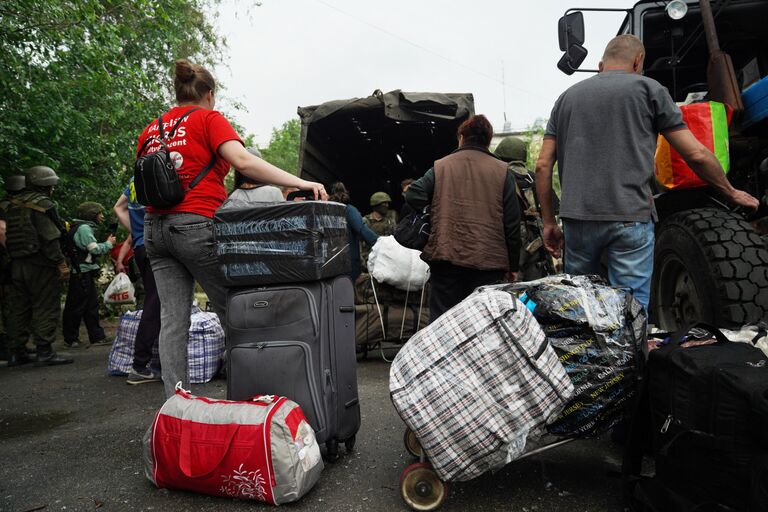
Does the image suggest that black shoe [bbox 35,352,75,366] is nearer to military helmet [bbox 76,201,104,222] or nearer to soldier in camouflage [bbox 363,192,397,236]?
military helmet [bbox 76,201,104,222]

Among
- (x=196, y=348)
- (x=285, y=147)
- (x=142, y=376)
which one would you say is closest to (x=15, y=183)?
(x=142, y=376)

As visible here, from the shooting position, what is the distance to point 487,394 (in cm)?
209

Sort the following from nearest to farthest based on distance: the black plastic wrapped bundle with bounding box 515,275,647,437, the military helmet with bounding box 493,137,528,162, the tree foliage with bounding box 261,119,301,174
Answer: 1. the black plastic wrapped bundle with bounding box 515,275,647,437
2. the military helmet with bounding box 493,137,528,162
3. the tree foliage with bounding box 261,119,301,174

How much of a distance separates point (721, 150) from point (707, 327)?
1.42m

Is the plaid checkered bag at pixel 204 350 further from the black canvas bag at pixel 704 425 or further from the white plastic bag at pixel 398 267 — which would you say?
the black canvas bag at pixel 704 425

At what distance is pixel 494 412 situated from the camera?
2.08 meters

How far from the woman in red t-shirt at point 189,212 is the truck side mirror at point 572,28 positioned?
6.99ft

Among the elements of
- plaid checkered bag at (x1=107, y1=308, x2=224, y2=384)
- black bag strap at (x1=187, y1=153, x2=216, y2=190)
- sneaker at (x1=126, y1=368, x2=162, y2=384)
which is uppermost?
black bag strap at (x1=187, y1=153, x2=216, y2=190)

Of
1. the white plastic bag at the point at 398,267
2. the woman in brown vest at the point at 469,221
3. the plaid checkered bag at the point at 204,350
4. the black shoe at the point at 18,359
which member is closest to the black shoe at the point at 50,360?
the black shoe at the point at 18,359

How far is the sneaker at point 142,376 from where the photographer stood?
490cm

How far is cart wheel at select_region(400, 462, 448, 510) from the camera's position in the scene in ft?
7.36

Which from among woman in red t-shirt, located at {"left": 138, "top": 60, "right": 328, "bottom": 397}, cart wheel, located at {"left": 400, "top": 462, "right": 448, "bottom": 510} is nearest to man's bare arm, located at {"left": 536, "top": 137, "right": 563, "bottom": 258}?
woman in red t-shirt, located at {"left": 138, "top": 60, "right": 328, "bottom": 397}

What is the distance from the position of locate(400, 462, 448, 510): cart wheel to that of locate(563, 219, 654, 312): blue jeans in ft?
4.50

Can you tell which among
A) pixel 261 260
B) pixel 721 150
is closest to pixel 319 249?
pixel 261 260
